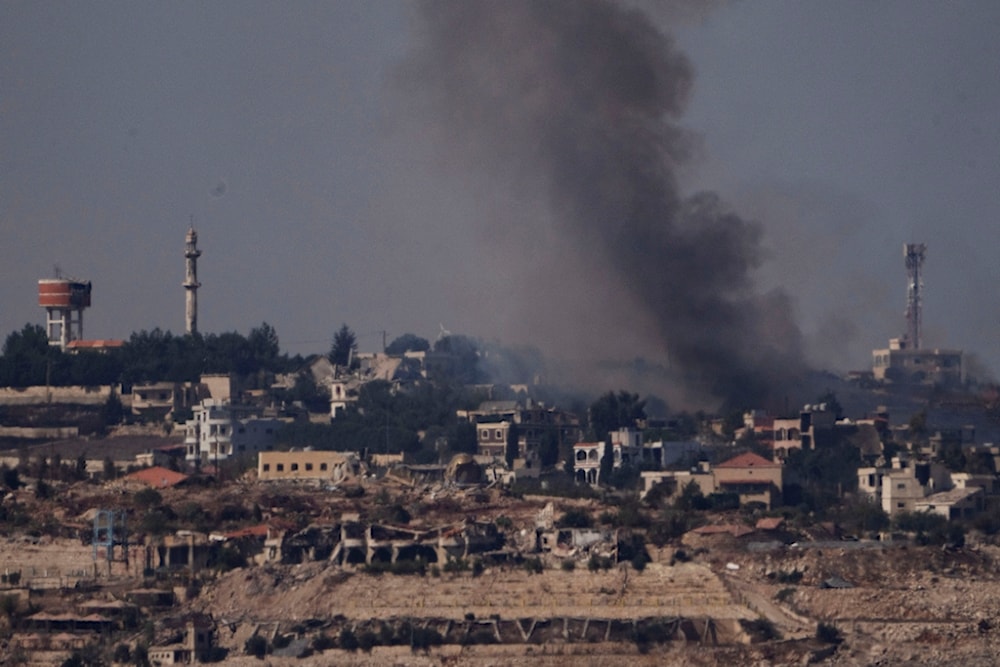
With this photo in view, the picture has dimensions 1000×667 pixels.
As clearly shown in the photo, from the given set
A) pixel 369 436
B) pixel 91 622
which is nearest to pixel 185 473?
pixel 369 436

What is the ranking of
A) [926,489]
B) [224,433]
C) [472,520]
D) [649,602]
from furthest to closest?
[224,433], [926,489], [472,520], [649,602]

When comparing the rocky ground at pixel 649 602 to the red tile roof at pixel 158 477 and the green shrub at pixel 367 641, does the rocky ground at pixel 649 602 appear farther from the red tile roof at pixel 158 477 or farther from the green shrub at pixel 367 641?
the red tile roof at pixel 158 477

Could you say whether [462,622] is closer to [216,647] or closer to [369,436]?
[216,647]

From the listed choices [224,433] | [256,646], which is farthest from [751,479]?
[256,646]

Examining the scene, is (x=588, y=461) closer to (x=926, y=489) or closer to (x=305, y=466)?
(x=305, y=466)

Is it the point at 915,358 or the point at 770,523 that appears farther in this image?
the point at 915,358

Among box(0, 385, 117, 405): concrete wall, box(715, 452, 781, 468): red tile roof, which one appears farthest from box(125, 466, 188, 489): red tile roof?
box(0, 385, 117, 405): concrete wall

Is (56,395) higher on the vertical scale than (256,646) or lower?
higher
